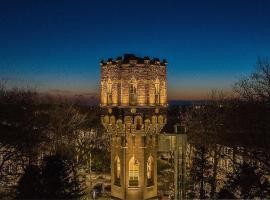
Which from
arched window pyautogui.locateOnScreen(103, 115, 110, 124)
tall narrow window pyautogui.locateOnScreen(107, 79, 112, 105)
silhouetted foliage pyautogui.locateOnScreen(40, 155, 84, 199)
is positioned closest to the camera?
silhouetted foliage pyautogui.locateOnScreen(40, 155, 84, 199)

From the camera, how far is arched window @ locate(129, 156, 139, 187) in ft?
80.8

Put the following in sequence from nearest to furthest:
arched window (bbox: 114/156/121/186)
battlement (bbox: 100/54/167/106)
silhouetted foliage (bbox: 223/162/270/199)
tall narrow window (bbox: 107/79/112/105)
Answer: silhouetted foliage (bbox: 223/162/270/199), battlement (bbox: 100/54/167/106), tall narrow window (bbox: 107/79/112/105), arched window (bbox: 114/156/121/186)

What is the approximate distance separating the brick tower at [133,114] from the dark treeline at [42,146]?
3.72m

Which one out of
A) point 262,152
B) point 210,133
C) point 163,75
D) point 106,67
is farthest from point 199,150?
point 106,67

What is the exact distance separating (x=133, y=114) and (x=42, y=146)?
15.5 meters

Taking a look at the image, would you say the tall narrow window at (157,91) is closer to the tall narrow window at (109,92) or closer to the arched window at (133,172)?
the tall narrow window at (109,92)

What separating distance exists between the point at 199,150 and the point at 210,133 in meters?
3.03

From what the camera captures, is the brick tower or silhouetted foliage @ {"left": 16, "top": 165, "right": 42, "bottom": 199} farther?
the brick tower

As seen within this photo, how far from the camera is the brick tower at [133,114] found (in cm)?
2422

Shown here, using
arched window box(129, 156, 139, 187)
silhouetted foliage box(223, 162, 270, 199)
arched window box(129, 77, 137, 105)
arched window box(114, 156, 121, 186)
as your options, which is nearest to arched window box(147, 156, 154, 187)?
arched window box(129, 156, 139, 187)

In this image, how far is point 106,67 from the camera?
82.5 ft

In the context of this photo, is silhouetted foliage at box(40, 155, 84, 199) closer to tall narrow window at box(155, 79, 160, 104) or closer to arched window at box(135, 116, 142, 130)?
arched window at box(135, 116, 142, 130)

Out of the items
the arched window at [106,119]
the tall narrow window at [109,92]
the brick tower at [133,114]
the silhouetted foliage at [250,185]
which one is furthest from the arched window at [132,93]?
the silhouetted foliage at [250,185]

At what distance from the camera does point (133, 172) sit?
24.8 m
